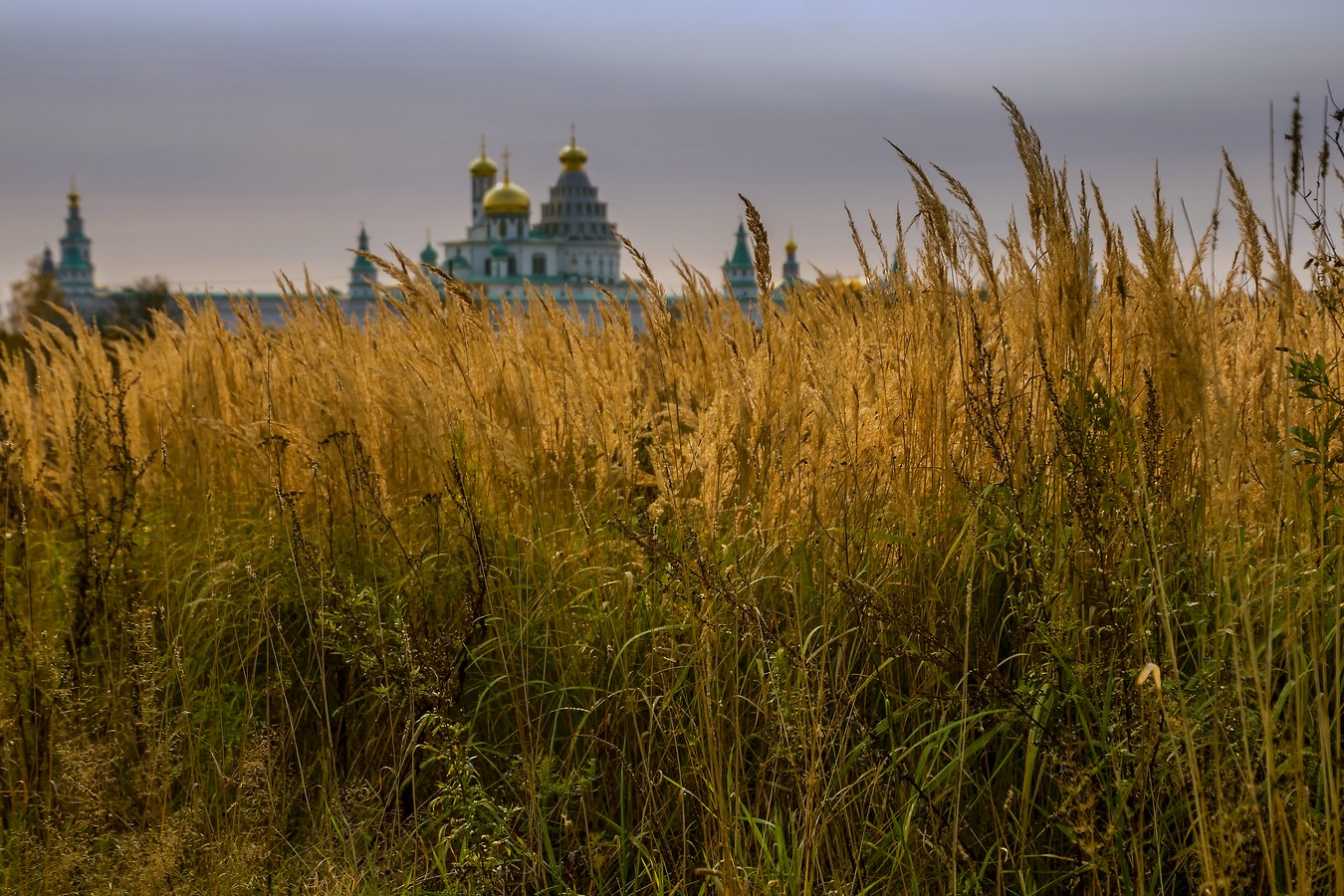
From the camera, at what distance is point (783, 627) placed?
224 centimetres

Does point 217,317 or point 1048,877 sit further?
point 217,317

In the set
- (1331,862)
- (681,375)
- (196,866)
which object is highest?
(681,375)

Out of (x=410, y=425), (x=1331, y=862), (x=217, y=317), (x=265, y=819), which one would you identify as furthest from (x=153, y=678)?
(x=217, y=317)

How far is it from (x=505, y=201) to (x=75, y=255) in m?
38.8

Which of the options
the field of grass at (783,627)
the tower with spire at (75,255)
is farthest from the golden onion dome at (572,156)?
the field of grass at (783,627)

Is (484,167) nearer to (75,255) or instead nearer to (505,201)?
(505,201)

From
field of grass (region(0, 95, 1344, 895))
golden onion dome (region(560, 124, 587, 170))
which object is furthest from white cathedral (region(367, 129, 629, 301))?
field of grass (region(0, 95, 1344, 895))

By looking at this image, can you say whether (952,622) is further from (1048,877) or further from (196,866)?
(196,866)

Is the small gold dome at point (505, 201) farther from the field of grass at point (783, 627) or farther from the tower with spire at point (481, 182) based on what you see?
the field of grass at point (783, 627)

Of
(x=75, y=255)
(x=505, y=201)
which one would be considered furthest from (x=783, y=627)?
(x=75, y=255)

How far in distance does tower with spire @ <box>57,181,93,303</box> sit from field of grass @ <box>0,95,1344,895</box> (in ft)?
371

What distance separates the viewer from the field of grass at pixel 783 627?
179cm

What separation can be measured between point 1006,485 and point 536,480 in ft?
3.24

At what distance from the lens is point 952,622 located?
2.07 metres
